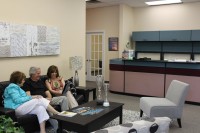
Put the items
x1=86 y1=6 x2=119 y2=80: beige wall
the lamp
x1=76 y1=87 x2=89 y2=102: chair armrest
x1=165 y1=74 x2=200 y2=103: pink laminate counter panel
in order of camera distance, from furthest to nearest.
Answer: x1=86 y1=6 x2=119 y2=80: beige wall, x1=165 y1=74 x2=200 y2=103: pink laminate counter panel, the lamp, x1=76 y1=87 x2=89 y2=102: chair armrest

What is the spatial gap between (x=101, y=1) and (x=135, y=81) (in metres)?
2.98

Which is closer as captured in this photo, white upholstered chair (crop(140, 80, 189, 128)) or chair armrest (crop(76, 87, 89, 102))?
white upholstered chair (crop(140, 80, 189, 128))

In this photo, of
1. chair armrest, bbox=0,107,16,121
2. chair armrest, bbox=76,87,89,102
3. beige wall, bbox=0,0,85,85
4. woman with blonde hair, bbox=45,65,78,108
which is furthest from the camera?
chair armrest, bbox=76,87,89,102

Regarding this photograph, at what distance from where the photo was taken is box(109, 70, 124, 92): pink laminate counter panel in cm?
656

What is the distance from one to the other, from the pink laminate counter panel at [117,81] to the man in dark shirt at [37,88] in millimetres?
2868

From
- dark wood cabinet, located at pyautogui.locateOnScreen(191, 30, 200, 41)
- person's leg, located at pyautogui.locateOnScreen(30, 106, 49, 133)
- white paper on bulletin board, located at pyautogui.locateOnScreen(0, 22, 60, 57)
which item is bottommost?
person's leg, located at pyautogui.locateOnScreen(30, 106, 49, 133)

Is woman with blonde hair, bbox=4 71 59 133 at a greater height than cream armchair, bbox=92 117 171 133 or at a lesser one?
lesser

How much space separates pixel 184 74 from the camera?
5.59m

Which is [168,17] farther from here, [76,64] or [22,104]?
[22,104]

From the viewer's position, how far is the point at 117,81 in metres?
6.65

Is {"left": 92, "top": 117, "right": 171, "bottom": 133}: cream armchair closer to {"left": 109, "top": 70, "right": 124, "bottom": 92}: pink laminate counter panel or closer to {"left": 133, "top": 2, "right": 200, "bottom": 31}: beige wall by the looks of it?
{"left": 109, "top": 70, "right": 124, "bottom": 92}: pink laminate counter panel

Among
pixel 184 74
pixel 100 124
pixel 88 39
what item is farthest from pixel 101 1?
pixel 100 124

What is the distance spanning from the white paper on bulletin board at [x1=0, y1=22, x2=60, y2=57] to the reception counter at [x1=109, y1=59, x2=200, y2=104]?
231 centimetres

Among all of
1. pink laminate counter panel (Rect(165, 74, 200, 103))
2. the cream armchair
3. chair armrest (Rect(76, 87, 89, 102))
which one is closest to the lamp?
chair armrest (Rect(76, 87, 89, 102))
